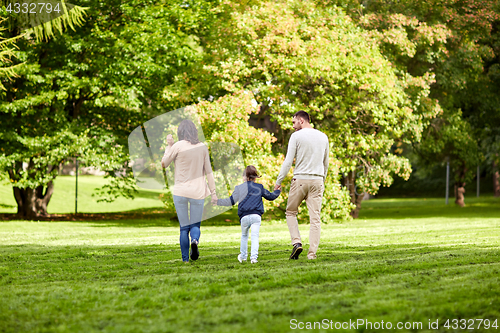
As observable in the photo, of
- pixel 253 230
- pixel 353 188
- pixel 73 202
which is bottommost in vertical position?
pixel 73 202

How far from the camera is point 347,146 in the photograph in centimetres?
1861

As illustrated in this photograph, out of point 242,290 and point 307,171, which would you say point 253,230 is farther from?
point 242,290

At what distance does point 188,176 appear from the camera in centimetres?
704

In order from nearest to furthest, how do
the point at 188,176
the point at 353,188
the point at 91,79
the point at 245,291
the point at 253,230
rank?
the point at 245,291, the point at 188,176, the point at 253,230, the point at 91,79, the point at 353,188

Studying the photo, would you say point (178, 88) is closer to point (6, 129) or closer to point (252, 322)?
point (6, 129)

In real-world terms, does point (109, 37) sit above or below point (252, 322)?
above

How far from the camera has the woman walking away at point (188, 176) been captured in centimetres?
701

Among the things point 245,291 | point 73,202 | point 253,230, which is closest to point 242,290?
point 245,291

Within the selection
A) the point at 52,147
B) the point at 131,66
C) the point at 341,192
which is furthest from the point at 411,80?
the point at 52,147

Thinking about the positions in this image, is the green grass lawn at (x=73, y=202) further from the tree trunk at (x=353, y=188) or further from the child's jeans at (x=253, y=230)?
the child's jeans at (x=253, y=230)

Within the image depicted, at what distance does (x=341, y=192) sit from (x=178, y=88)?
6632 millimetres

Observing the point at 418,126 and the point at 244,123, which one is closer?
the point at 244,123

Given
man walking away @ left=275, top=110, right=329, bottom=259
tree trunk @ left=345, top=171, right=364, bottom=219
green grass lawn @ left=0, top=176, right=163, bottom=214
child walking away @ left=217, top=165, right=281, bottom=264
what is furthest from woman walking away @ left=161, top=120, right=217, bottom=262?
green grass lawn @ left=0, top=176, right=163, bottom=214

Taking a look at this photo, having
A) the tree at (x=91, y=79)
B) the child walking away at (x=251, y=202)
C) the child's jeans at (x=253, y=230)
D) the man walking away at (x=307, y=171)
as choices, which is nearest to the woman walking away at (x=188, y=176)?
the child walking away at (x=251, y=202)
